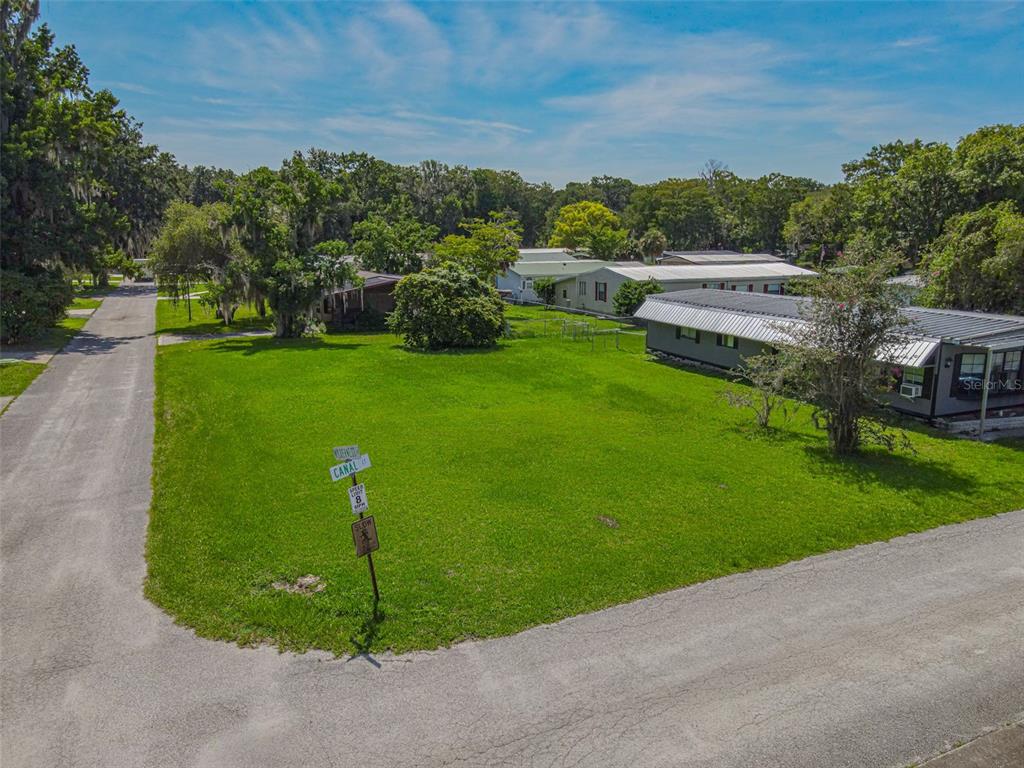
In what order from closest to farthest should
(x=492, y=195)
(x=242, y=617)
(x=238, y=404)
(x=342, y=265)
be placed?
(x=242, y=617) < (x=238, y=404) < (x=342, y=265) < (x=492, y=195)

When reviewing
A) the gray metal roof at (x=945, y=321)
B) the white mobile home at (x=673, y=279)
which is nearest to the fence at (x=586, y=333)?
the white mobile home at (x=673, y=279)

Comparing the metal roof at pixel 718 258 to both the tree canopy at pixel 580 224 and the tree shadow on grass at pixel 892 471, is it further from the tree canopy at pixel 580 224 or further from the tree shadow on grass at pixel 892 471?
the tree shadow on grass at pixel 892 471

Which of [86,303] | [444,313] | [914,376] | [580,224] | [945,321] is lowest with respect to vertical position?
[914,376]

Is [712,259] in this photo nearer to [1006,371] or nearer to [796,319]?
[796,319]

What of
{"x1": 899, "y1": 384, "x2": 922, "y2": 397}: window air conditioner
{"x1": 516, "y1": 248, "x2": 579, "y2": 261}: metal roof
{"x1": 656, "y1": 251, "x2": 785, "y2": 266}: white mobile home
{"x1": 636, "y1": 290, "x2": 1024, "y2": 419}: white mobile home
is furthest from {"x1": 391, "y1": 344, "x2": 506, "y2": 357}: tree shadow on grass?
{"x1": 516, "y1": 248, "x2": 579, "y2": 261}: metal roof

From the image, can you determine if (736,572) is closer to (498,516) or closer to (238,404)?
(498,516)

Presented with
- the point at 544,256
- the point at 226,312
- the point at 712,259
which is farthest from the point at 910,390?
the point at 544,256

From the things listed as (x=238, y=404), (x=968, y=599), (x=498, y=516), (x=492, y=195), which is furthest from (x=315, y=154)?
(x=968, y=599)
